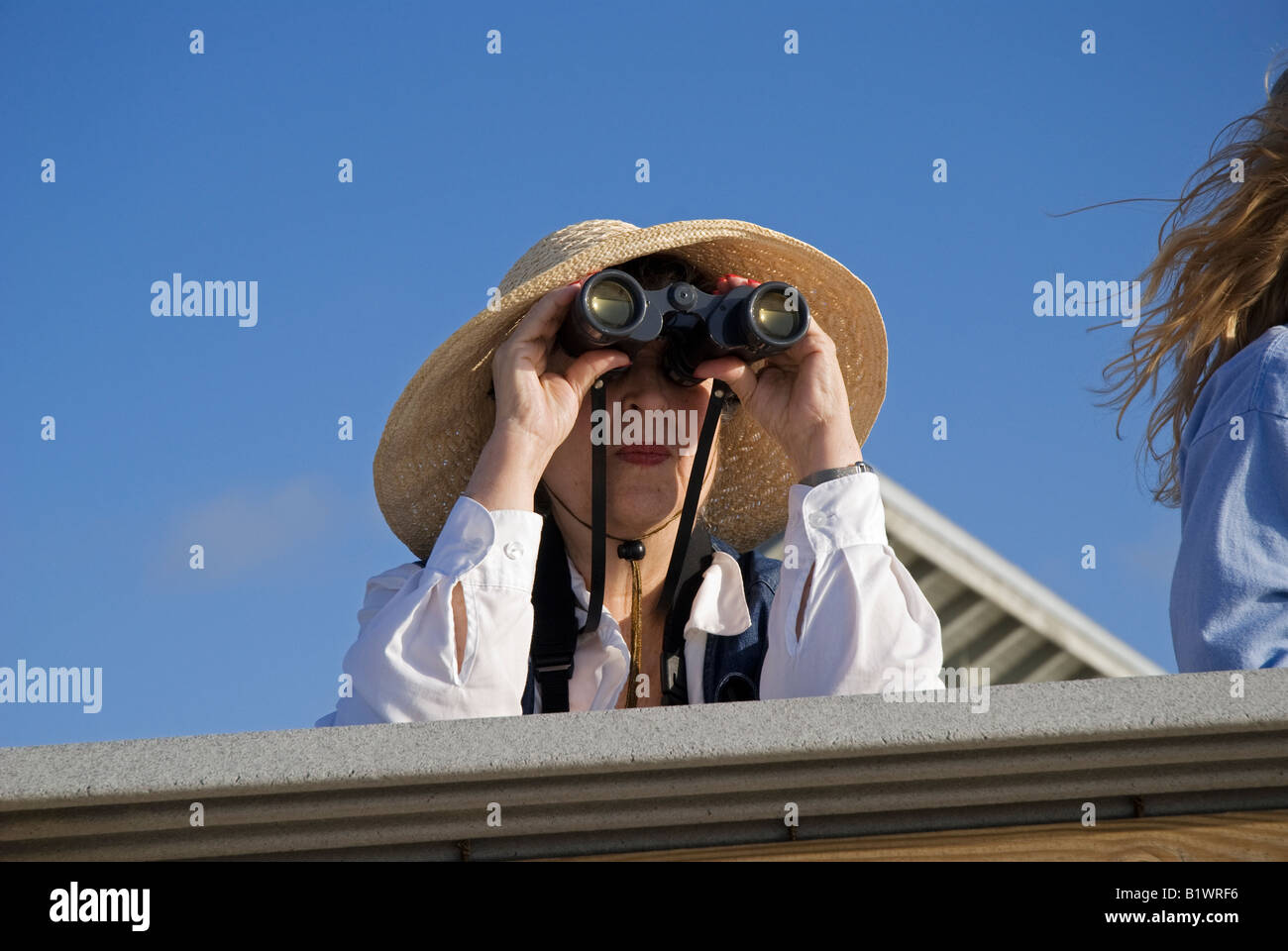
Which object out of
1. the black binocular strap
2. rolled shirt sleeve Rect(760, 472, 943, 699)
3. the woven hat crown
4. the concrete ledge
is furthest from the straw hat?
the concrete ledge

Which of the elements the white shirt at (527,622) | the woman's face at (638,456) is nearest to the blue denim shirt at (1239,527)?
the white shirt at (527,622)

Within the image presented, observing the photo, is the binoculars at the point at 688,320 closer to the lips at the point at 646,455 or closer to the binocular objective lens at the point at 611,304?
the binocular objective lens at the point at 611,304

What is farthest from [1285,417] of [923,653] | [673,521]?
[673,521]

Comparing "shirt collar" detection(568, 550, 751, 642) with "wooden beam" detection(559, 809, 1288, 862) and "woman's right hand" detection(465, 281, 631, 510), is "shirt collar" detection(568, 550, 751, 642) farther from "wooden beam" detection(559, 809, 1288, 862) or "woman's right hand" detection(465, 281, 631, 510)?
"wooden beam" detection(559, 809, 1288, 862)

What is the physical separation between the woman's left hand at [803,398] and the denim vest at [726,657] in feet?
0.90

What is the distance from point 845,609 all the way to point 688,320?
0.59 m

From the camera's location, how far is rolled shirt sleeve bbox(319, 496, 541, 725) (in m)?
2.02

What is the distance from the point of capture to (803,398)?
7.76 ft

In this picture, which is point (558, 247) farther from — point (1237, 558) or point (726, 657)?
point (1237, 558)

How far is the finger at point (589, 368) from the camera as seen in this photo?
2.29 m

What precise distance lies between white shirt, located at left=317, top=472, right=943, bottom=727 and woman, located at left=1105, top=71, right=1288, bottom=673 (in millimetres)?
433

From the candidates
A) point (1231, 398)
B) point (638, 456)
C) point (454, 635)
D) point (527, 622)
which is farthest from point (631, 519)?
point (1231, 398)

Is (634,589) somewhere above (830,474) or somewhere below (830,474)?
below
